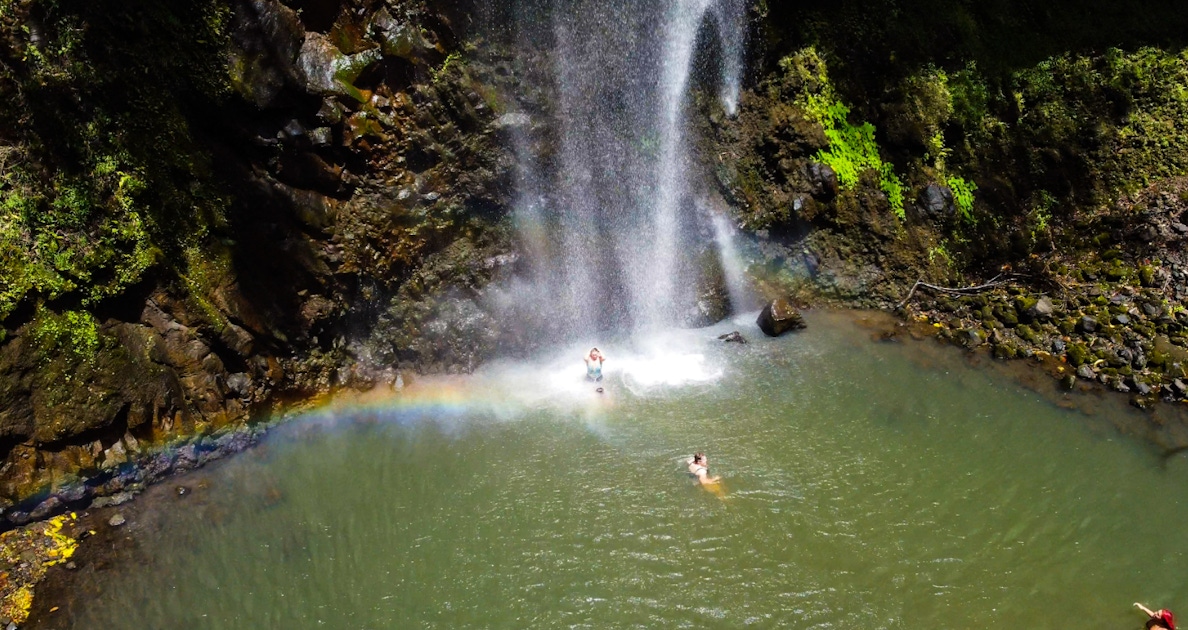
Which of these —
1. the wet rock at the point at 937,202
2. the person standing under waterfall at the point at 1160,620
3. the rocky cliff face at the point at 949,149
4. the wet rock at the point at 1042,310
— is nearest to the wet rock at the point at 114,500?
the rocky cliff face at the point at 949,149

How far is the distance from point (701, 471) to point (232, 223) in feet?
31.9

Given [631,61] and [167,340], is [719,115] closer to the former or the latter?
[631,61]

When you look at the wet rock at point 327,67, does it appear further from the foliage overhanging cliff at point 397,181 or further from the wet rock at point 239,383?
the wet rock at point 239,383

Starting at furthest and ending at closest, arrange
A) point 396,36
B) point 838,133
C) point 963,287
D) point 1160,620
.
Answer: point 838,133
point 963,287
point 396,36
point 1160,620

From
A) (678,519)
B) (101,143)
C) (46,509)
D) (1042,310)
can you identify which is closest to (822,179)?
(1042,310)

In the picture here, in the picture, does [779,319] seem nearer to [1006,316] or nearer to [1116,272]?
[1006,316]

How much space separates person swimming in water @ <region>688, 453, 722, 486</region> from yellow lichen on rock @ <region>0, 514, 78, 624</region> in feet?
30.6

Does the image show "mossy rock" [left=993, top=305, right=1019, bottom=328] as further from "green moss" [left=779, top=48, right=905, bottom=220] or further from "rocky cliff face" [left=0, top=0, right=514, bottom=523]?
"rocky cliff face" [left=0, top=0, right=514, bottom=523]

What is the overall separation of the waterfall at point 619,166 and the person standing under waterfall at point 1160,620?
10186mm

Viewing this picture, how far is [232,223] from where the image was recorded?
1241 cm

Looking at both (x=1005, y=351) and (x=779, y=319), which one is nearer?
(x=1005, y=351)

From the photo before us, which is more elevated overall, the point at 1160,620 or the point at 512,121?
the point at 512,121

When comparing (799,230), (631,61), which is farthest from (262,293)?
(799,230)

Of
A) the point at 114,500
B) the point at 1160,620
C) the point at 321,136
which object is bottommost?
the point at 1160,620
